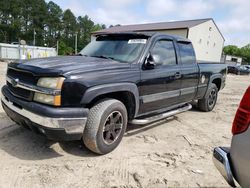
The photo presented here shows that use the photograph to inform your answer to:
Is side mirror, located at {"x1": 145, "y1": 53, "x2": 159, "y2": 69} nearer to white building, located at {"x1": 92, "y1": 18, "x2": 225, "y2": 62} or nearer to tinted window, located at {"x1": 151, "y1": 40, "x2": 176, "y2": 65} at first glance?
tinted window, located at {"x1": 151, "y1": 40, "x2": 176, "y2": 65}

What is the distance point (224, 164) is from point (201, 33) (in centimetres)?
3393

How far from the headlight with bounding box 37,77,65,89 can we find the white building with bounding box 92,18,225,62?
90.0 feet

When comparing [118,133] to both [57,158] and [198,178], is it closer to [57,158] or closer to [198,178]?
[57,158]

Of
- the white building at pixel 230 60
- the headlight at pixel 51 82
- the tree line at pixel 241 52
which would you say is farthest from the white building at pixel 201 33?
the tree line at pixel 241 52

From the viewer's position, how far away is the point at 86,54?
461cm

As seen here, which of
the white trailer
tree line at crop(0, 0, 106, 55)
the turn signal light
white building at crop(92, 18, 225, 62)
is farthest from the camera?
tree line at crop(0, 0, 106, 55)

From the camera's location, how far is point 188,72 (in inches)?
206

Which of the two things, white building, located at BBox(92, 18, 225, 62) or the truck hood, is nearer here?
the truck hood

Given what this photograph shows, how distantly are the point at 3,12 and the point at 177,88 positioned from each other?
277 ft

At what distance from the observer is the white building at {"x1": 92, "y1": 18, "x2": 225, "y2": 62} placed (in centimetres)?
3158

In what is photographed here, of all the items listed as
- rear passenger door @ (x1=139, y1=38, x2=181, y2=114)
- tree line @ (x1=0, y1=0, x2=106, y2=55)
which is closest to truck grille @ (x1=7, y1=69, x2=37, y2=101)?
rear passenger door @ (x1=139, y1=38, x2=181, y2=114)

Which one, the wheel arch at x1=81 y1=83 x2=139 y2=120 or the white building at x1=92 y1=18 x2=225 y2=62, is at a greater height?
the white building at x1=92 y1=18 x2=225 y2=62

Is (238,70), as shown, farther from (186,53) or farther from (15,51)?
(186,53)

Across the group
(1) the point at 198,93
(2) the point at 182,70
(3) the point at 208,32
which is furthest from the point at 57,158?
(3) the point at 208,32
